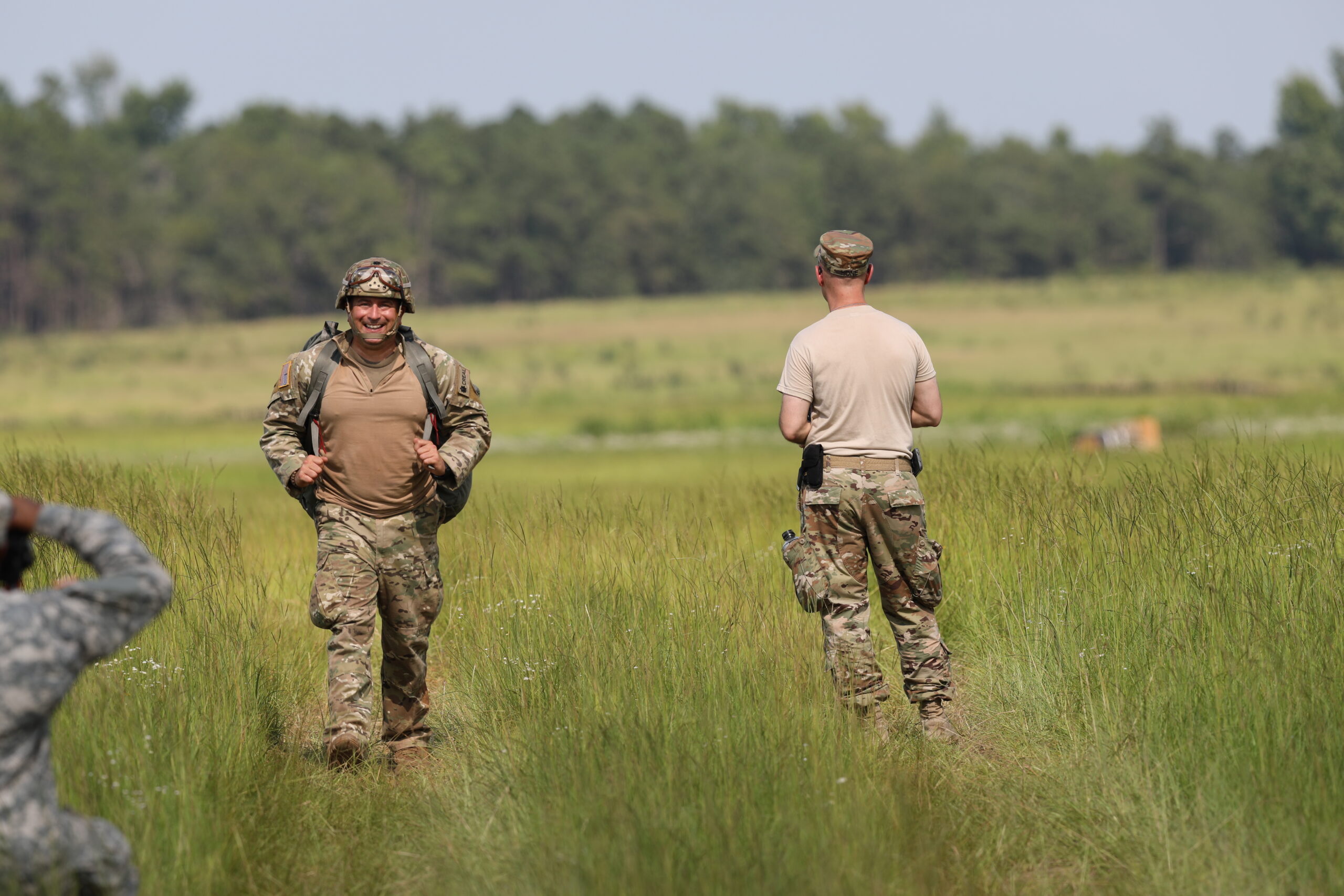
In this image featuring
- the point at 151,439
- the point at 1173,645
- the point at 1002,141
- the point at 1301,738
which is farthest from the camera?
the point at 1002,141

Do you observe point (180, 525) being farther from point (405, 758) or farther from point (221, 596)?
point (405, 758)

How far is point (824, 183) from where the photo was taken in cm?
13512

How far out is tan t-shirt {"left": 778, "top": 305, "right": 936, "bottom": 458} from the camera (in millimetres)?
6492

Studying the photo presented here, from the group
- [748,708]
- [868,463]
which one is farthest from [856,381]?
[748,708]

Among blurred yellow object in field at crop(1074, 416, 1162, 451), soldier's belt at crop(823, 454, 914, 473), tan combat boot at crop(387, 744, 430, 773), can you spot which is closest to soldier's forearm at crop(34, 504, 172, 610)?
tan combat boot at crop(387, 744, 430, 773)

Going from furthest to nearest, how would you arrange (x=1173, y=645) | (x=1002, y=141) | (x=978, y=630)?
(x=1002, y=141) → (x=978, y=630) → (x=1173, y=645)

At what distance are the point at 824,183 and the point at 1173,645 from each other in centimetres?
13196

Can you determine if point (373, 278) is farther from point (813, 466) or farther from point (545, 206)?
point (545, 206)

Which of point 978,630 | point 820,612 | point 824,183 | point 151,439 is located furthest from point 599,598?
point 824,183

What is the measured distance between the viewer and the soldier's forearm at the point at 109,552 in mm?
3766

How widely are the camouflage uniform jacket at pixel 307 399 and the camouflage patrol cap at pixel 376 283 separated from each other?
0.92 feet

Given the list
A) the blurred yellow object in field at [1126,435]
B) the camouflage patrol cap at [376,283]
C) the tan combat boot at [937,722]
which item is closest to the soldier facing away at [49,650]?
the camouflage patrol cap at [376,283]

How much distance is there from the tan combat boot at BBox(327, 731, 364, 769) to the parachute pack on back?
1.01 m

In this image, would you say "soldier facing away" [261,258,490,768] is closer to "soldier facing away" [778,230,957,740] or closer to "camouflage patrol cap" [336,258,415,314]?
"camouflage patrol cap" [336,258,415,314]
